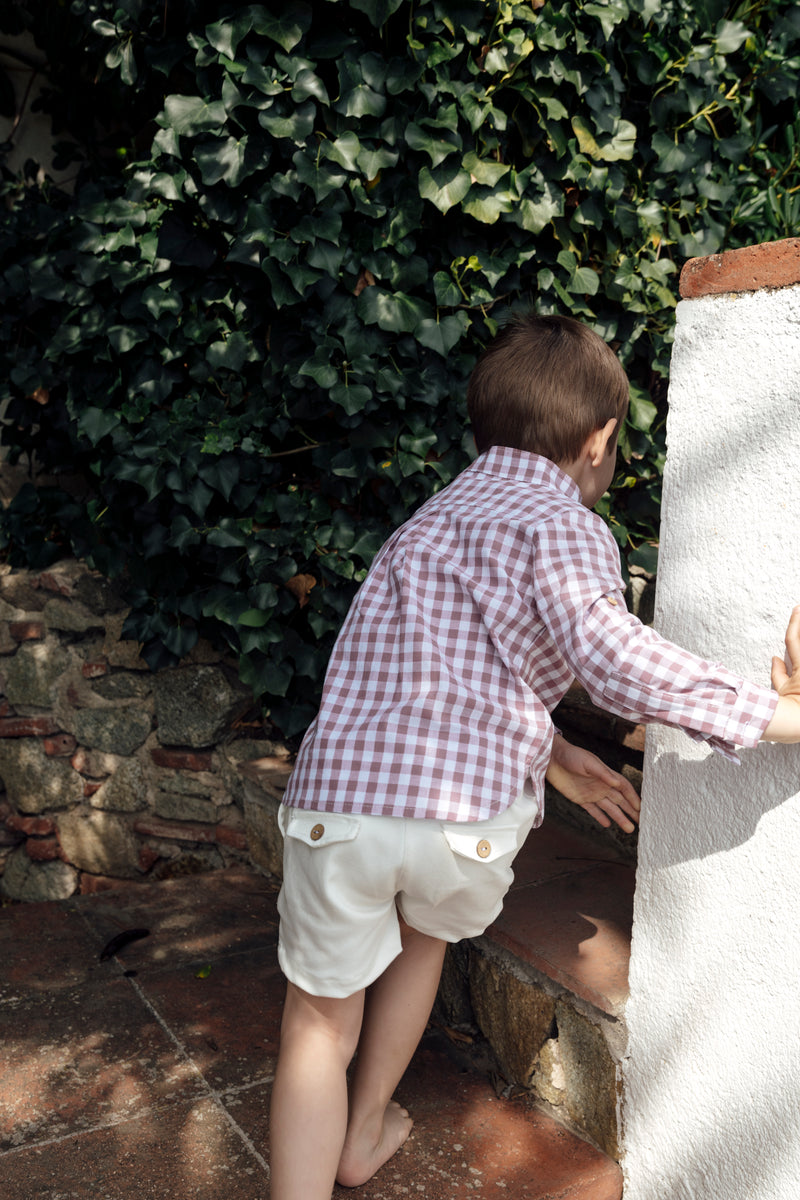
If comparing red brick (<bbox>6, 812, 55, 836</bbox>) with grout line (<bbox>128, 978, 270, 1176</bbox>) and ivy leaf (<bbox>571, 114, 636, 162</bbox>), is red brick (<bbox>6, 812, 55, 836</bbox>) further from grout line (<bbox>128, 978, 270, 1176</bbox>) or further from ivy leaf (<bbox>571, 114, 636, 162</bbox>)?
ivy leaf (<bbox>571, 114, 636, 162</bbox>)

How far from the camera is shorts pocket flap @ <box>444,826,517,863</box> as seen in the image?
1.46m

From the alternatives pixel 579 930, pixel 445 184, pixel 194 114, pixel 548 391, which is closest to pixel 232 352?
pixel 194 114

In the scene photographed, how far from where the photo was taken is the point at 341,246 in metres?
2.31

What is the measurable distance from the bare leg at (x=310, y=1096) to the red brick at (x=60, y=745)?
72.8 inches

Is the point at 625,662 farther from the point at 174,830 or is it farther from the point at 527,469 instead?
the point at 174,830

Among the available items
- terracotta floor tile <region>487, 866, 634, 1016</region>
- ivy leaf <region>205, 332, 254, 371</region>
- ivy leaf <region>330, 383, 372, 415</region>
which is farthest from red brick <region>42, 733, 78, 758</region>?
terracotta floor tile <region>487, 866, 634, 1016</region>

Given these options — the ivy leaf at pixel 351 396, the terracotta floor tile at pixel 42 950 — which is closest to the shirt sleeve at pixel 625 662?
the ivy leaf at pixel 351 396

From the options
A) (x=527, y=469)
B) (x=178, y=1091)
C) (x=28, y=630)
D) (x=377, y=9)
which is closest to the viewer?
(x=527, y=469)

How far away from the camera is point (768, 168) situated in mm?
2742

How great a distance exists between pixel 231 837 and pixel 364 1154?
1477mm

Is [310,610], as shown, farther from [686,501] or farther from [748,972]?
[748,972]

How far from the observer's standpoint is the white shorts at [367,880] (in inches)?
57.3

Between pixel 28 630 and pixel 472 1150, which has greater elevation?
pixel 28 630

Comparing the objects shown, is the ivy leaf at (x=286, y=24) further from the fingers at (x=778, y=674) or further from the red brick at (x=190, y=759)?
the red brick at (x=190, y=759)
